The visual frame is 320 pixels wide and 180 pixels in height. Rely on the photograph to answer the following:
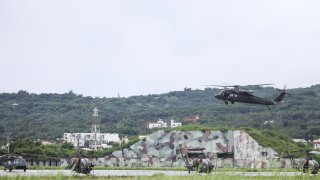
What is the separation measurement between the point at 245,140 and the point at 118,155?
49.3 feet

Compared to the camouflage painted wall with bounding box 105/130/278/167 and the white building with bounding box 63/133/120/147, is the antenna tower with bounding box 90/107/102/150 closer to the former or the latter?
the white building with bounding box 63/133/120/147

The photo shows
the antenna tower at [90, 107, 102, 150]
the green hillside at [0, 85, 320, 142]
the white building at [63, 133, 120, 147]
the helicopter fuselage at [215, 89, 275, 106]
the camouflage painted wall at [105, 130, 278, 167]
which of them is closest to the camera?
the helicopter fuselage at [215, 89, 275, 106]

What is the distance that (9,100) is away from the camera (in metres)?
195

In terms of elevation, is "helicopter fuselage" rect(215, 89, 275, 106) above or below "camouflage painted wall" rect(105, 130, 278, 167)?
above

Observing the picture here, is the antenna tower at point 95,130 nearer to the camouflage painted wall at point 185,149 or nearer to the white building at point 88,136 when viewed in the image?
the white building at point 88,136

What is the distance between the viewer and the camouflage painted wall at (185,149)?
219ft

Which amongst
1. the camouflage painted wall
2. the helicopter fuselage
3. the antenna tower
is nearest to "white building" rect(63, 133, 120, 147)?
the antenna tower

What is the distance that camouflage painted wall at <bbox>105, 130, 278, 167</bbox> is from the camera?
66.8 metres

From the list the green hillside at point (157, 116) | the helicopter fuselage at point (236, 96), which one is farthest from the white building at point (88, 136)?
the helicopter fuselage at point (236, 96)

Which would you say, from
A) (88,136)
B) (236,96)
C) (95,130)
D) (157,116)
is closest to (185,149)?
(236,96)

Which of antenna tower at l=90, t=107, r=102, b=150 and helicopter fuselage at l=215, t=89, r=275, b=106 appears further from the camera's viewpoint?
antenna tower at l=90, t=107, r=102, b=150

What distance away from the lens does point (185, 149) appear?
6869cm

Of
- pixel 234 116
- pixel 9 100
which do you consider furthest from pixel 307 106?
pixel 9 100

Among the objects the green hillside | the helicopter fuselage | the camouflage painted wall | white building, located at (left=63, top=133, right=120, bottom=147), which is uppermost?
the helicopter fuselage
